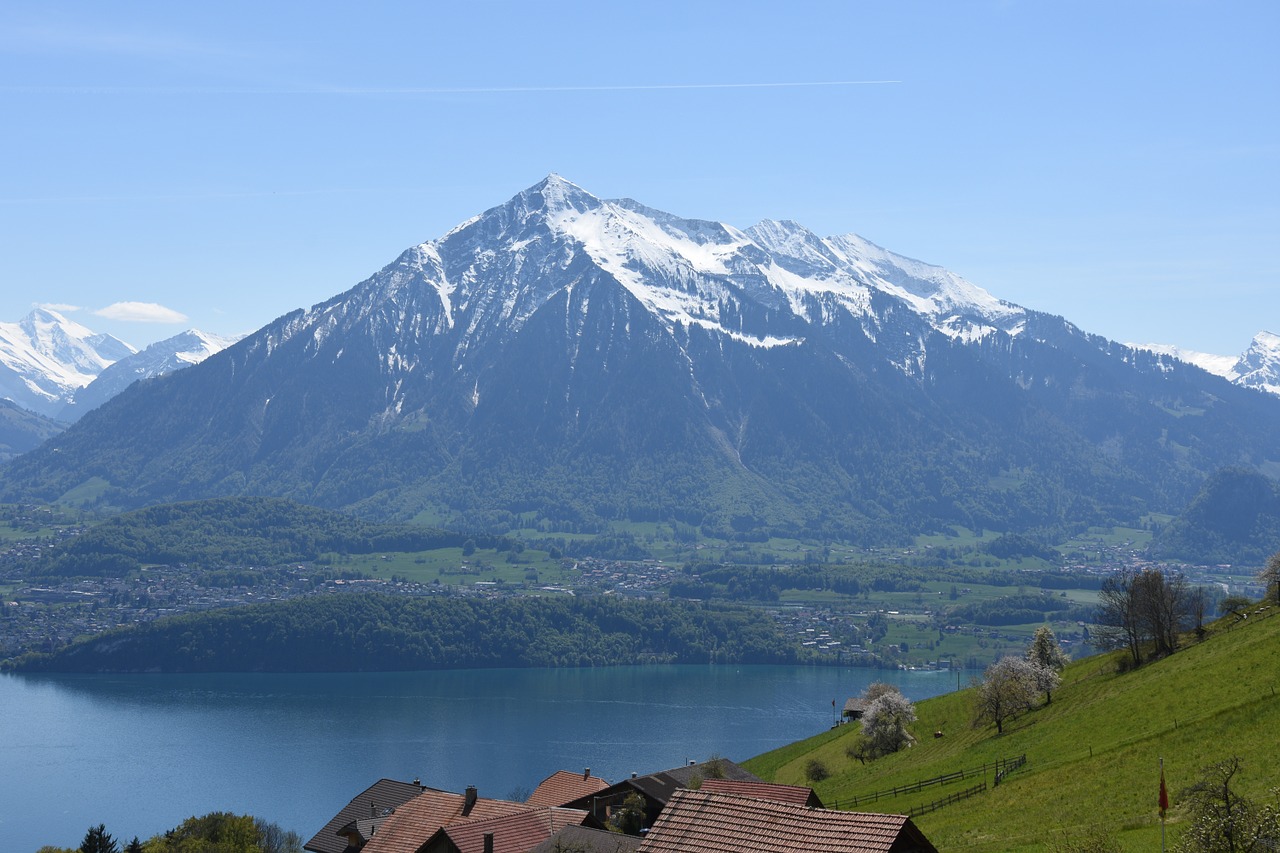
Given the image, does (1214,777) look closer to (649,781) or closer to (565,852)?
(565,852)

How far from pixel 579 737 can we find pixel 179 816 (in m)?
54.1

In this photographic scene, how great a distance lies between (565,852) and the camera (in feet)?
135

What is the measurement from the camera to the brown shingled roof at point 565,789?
206ft

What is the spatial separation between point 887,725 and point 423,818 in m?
51.5

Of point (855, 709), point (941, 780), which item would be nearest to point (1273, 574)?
point (941, 780)

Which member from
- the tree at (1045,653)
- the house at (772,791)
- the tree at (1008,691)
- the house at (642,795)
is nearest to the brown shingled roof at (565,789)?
the house at (642,795)

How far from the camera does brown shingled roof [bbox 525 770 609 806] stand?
62688 mm

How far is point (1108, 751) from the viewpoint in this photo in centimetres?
5928

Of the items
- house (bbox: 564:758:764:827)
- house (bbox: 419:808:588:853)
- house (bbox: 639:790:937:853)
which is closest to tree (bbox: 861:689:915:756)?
house (bbox: 564:758:764:827)

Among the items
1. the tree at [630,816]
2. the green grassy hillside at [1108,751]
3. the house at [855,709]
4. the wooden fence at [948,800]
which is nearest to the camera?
the green grassy hillside at [1108,751]

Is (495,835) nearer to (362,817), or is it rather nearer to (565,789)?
(362,817)

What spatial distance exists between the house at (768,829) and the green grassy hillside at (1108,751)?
15215mm

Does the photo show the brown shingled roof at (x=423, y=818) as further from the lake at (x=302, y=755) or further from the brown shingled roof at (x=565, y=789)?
the lake at (x=302, y=755)

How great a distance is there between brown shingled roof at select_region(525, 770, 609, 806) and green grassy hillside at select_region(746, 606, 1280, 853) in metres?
15.3
